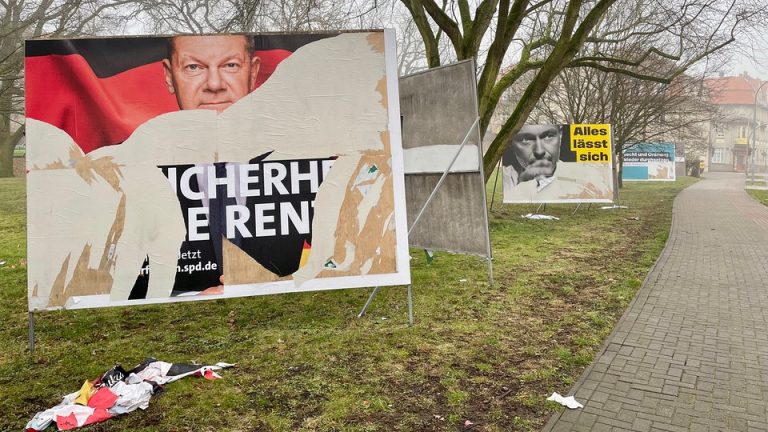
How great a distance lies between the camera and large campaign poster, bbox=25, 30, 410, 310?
472cm

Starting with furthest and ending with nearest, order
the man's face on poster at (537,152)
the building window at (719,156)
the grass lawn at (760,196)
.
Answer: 1. the building window at (719,156)
2. the grass lawn at (760,196)
3. the man's face on poster at (537,152)

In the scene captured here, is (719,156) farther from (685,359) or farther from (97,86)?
(97,86)

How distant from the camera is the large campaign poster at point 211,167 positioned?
4.72 metres

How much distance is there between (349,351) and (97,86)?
307 cm

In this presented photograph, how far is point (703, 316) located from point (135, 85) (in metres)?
5.94

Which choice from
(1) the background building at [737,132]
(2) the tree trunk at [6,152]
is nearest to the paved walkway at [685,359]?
(2) the tree trunk at [6,152]

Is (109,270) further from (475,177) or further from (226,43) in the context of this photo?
(475,177)

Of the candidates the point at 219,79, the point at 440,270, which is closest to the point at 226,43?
the point at 219,79

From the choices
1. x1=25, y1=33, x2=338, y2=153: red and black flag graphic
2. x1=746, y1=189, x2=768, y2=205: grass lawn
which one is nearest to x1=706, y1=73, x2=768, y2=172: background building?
x1=746, y1=189, x2=768, y2=205: grass lawn

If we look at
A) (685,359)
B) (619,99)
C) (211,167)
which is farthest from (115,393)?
(619,99)

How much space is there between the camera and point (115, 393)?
12.2 ft

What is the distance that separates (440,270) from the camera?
8297 mm

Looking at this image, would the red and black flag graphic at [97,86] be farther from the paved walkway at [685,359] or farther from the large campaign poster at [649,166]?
the large campaign poster at [649,166]

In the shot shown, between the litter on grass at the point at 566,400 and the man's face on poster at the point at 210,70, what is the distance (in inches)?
138
